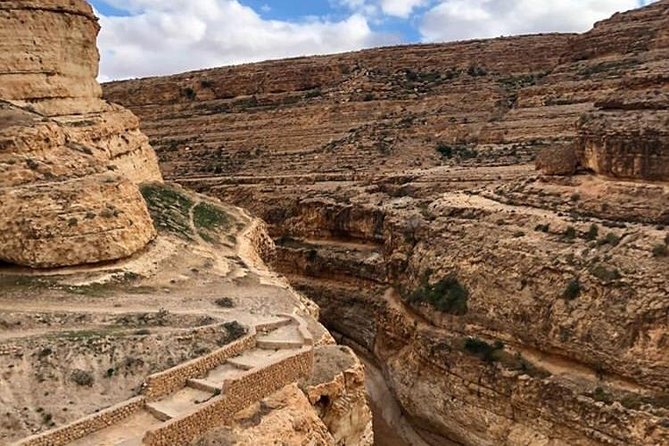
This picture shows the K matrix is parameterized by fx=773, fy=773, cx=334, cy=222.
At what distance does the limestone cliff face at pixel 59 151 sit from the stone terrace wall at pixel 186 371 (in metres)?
6.24

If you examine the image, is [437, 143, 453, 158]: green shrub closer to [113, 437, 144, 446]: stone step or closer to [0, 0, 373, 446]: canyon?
[0, 0, 373, 446]: canyon

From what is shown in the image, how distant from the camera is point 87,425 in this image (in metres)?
13.1

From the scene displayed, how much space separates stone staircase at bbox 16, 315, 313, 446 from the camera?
12953 millimetres

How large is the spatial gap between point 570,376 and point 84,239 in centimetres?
1309

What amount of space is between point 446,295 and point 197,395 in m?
11.5

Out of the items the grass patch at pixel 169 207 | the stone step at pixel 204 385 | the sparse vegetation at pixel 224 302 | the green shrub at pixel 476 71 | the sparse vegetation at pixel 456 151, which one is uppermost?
the green shrub at pixel 476 71

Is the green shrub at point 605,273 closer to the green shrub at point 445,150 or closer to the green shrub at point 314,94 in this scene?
the green shrub at point 445,150

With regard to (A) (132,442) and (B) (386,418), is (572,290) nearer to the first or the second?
(B) (386,418)

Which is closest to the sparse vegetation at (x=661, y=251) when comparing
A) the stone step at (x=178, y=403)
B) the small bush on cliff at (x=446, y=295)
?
the small bush on cliff at (x=446, y=295)

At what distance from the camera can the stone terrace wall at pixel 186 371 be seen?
47.1 feet

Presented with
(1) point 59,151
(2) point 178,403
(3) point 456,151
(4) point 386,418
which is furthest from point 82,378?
(3) point 456,151

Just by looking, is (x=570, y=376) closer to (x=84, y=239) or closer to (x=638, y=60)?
(x=84, y=239)

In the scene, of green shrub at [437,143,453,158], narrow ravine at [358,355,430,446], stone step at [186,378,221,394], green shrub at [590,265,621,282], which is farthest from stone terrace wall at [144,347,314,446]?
green shrub at [437,143,453,158]

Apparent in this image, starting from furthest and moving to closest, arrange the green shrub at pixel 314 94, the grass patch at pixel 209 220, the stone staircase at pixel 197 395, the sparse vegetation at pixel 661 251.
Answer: the green shrub at pixel 314 94, the grass patch at pixel 209 220, the sparse vegetation at pixel 661 251, the stone staircase at pixel 197 395
